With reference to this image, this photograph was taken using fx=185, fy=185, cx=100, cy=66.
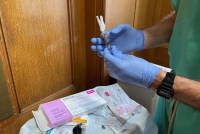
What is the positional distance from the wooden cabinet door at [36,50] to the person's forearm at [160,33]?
1.16 ft

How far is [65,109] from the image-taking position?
0.72 m

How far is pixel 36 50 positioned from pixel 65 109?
280 mm

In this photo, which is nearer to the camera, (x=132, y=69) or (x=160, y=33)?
(x=132, y=69)

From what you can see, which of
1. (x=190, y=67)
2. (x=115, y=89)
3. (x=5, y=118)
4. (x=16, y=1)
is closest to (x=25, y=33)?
(x=16, y=1)

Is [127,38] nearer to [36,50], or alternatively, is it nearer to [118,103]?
[118,103]

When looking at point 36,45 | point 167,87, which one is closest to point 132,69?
point 167,87

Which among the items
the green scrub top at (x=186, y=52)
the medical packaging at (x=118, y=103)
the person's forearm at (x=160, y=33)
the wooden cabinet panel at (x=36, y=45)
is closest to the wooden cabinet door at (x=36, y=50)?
the wooden cabinet panel at (x=36, y=45)

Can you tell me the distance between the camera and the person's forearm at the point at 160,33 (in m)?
0.76

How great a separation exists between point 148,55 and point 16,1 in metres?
0.96

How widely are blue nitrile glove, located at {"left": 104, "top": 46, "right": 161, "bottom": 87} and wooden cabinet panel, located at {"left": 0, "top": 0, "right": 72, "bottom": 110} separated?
353mm

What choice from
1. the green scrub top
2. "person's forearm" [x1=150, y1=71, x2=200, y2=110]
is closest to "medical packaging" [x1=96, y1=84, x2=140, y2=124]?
the green scrub top

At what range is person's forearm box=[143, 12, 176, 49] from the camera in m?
0.76

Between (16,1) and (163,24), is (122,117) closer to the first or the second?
(163,24)

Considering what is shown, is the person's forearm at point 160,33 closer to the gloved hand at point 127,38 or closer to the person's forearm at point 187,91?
the gloved hand at point 127,38
